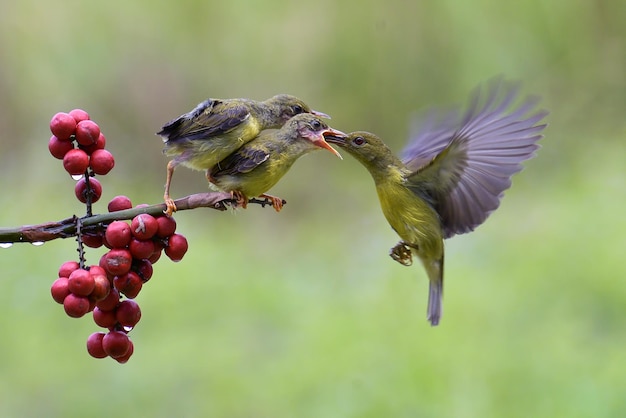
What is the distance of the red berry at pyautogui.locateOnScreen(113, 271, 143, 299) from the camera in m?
1.74

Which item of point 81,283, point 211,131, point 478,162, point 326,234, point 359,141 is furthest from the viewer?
point 326,234

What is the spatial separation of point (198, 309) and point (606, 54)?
460cm

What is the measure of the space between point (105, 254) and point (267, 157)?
540 mm

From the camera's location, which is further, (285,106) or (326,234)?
(326,234)

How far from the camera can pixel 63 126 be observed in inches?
70.5

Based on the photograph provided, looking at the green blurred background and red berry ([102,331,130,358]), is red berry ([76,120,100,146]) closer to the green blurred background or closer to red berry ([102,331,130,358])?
red berry ([102,331,130,358])

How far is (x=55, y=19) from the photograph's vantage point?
24.4ft

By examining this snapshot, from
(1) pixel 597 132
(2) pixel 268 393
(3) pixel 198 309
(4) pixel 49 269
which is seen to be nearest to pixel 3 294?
(4) pixel 49 269

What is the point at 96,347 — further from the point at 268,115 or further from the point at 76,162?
the point at 268,115

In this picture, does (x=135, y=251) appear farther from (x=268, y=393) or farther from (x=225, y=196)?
(x=268, y=393)

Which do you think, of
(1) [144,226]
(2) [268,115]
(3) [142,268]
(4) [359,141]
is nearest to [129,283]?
(3) [142,268]

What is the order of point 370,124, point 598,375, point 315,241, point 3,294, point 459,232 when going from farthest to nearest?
point 370,124 → point 315,241 → point 3,294 → point 598,375 → point 459,232

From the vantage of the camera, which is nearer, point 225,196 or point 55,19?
point 225,196

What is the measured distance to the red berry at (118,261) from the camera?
1693mm
